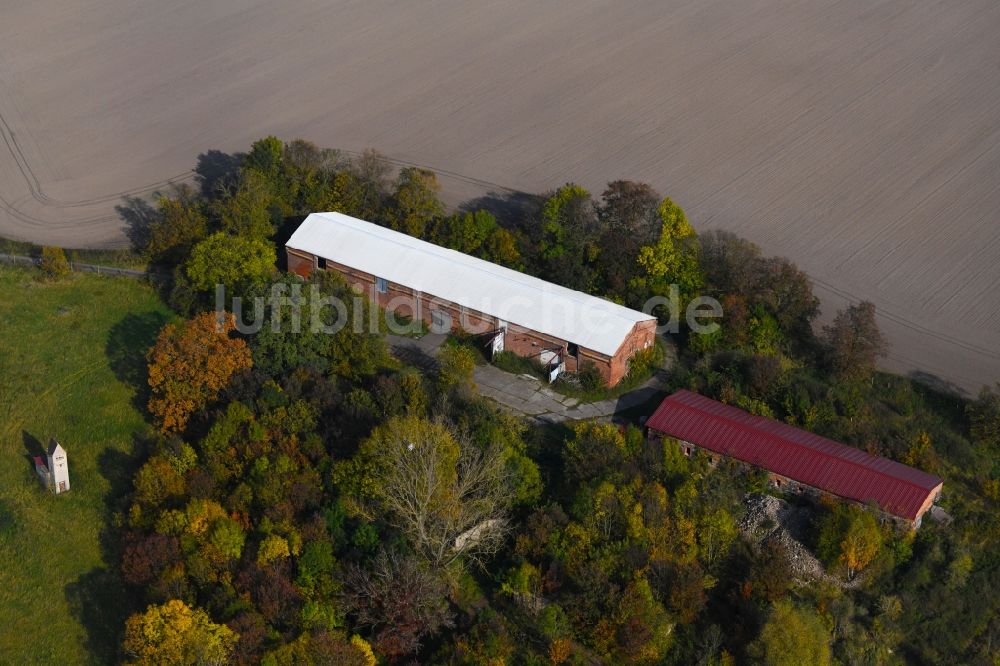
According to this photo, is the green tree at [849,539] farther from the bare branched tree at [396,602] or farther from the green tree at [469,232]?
the green tree at [469,232]

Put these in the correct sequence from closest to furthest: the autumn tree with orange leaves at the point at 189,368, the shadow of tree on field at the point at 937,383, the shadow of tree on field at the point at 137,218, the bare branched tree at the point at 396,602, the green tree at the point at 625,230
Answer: the bare branched tree at the point at 396,602 → the autumn tree with orange leaves at the point at 189,368 → the shadow of tree on field at the point at 937,383 → the green tree at the point at 625,230 → the shadow of tree on field at the point at 137,218

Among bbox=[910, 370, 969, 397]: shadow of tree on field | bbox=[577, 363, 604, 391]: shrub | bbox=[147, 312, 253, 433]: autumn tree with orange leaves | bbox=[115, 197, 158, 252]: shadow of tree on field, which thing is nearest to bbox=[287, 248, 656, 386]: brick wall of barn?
bbox=[577, 363, 604, 391]: shrub

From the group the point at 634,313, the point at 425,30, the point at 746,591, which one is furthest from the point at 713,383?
the point at 425,30

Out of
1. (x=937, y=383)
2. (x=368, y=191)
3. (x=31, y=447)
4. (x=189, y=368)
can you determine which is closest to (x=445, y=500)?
(x=189, y=368)

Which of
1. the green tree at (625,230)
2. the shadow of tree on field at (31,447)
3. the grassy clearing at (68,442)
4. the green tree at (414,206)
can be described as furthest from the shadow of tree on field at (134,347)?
the green tree at (625,230)

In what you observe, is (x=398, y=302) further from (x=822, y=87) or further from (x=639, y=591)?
(x=822, y=87)

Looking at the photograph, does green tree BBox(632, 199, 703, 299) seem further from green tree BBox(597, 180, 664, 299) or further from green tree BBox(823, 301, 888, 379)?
green tree BBox(823, 301, 888, 379)

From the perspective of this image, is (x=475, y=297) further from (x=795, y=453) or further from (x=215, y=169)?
(x=215, y=169)
